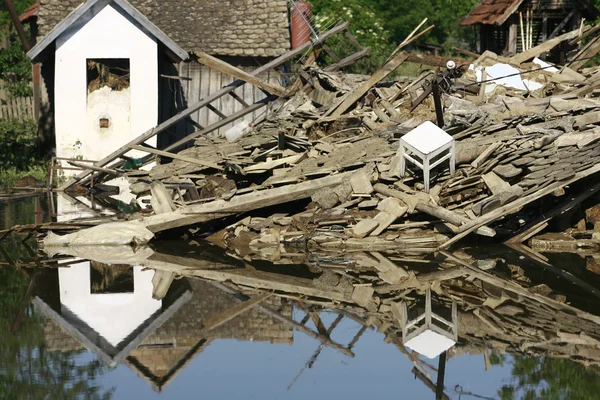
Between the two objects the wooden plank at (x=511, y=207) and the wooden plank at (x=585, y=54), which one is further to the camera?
the wooden plank at (x=585, y=54)

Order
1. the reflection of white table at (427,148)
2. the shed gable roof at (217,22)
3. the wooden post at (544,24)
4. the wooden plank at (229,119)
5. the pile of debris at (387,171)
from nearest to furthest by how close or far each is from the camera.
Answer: the pile of debris at (387,171)
the reflection of white table at (427,148)
the wooden plank at (229,119)
the shed gable roof at (217,22)
the wooden post at (544,24)

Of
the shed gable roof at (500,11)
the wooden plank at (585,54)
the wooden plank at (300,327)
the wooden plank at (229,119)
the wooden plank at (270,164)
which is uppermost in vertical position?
the shed gable roof at (500,11)

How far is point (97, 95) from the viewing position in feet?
78.6

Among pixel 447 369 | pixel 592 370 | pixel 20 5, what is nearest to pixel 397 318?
pixel 447 369

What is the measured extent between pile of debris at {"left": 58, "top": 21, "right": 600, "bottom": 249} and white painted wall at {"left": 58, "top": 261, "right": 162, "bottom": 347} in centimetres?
240

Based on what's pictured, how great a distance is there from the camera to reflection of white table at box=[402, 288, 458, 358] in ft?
30.4

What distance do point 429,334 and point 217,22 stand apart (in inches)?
690

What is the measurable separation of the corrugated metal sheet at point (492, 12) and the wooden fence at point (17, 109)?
564 inches

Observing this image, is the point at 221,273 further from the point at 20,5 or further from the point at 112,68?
the point at 20,5

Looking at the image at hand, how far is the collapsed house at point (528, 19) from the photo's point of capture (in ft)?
102

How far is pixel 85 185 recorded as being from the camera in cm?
2208

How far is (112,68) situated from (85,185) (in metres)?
3.55

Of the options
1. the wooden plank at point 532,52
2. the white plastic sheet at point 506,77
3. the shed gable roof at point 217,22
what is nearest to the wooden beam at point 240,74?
the shed gable roof at point 217,22

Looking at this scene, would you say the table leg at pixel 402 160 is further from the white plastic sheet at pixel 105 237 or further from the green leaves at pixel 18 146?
the green leaves at pixel 18 146
